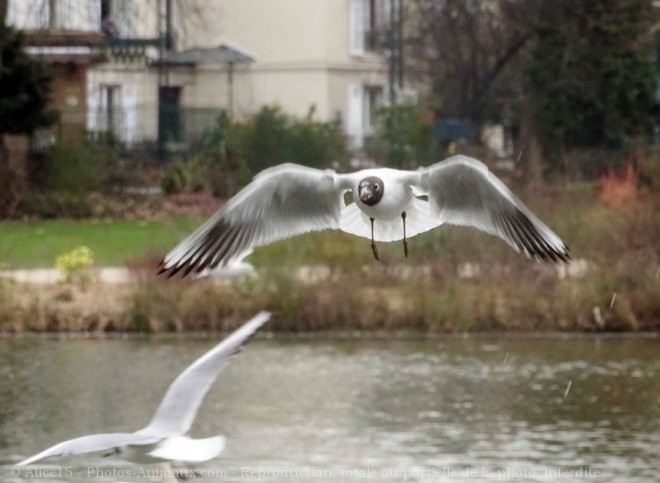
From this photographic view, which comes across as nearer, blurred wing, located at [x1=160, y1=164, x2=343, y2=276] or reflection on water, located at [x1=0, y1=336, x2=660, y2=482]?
blurred wing, located at [x1=160, y1=164, x2=343, y2=276]

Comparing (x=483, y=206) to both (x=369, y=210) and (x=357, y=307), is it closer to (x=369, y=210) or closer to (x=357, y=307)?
(x=369, y=210)

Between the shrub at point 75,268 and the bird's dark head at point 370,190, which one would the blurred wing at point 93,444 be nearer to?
the bird's dark head at point 370,190

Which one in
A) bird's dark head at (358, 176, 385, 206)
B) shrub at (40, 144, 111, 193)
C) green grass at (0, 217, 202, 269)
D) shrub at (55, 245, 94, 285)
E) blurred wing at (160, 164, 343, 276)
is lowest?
green grass at (0, 217, 202, 269)

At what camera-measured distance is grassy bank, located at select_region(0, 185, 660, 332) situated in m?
21.5

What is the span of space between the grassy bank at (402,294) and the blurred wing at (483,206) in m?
10.8

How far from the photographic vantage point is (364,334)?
71.2 ft

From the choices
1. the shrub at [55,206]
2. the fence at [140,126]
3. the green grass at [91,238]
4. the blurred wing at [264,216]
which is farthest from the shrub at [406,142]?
the blurred wing at [264,216]

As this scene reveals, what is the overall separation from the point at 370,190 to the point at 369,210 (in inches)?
8.3

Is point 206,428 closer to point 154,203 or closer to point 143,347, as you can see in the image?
point 143,347

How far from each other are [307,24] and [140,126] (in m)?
11.8

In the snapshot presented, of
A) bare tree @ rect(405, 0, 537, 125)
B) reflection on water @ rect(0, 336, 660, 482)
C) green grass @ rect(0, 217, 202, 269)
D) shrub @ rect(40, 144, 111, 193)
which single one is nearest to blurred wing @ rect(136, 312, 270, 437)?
reflection on water @ rect(0, 336, 660, 482)

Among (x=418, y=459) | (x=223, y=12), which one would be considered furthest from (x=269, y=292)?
(x=223, y=12)

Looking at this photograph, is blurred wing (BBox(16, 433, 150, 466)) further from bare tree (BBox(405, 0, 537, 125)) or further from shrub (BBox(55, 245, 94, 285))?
bare tree (BBox(405, 0, 537, 125))

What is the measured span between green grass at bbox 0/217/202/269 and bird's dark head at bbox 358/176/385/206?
12581mm
